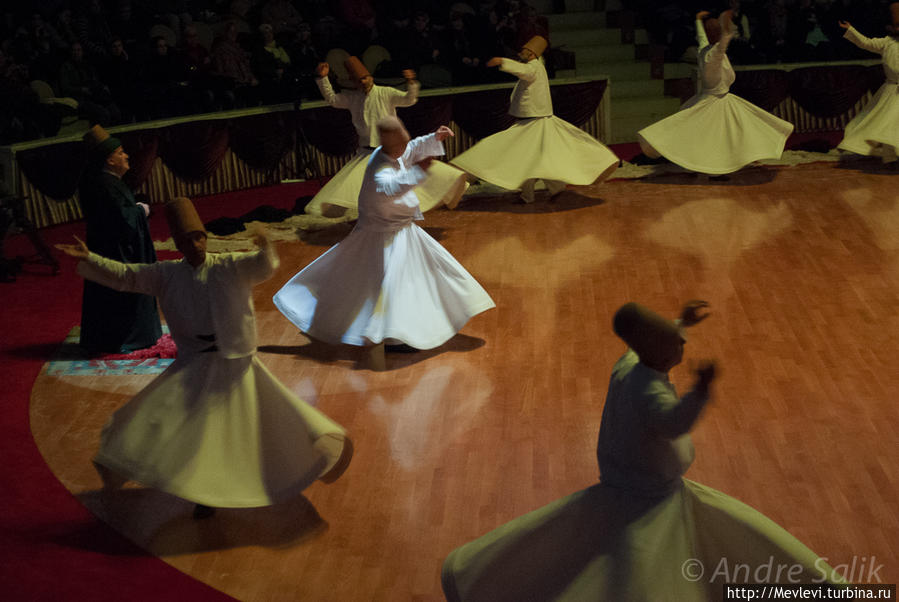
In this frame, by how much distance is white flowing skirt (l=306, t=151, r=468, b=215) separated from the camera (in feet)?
24.0

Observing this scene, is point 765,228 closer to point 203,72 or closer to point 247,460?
point 247,460

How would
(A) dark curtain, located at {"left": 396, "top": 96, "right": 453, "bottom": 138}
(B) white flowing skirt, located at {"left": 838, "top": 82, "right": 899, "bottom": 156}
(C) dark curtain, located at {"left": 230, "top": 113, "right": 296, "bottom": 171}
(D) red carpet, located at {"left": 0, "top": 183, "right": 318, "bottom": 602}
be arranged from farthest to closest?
(A) dark curtain, located at {"left": 396, "top": 96, "right": 453, "bottom": 138} < (C) dark curtain, located at {"left": 230, "top": 113, "right": 296, "bottom": 171} < (B) white flowing skirt, located at {"left": 838, "top": 82, "right": 899, "bottom": 156} < (D) red carpet, located at {"left": 0, "top": 183, "right": 318, "bottom": 602}

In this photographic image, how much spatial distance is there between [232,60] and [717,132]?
213 inches

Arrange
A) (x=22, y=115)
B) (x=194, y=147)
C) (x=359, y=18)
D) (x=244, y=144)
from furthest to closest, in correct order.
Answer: (x=359, y=18), (x=244, y=144), (x=194, y=147), (x=22, y=115)

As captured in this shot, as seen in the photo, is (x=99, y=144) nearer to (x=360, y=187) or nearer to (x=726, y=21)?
(x=360, y=187)

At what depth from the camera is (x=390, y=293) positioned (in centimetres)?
565

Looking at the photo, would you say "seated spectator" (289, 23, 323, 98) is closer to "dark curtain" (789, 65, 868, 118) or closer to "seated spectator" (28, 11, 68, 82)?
"seated spectator" (28, 11, 68, 82)

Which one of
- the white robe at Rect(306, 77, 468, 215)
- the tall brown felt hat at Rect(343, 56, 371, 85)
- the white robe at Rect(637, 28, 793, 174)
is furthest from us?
the white robe at Rect(637, 28, 793, 174)

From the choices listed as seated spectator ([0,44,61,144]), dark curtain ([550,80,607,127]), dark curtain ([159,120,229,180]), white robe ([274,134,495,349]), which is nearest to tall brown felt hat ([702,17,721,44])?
dark curtain ([550,80,607,127])

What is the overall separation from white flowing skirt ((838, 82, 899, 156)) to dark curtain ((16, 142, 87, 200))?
288 inches

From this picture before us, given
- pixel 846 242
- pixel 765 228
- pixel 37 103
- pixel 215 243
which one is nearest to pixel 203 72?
pixel 37 103

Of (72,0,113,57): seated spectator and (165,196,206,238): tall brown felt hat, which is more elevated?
(165,196,206,238): tall brown felt hat

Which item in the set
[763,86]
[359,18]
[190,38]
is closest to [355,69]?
[190,38]

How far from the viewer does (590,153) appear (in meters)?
9.32
